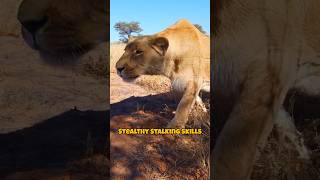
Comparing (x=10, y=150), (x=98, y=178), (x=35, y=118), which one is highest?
(x=35, y=118)

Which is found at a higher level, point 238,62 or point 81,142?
point 238,62

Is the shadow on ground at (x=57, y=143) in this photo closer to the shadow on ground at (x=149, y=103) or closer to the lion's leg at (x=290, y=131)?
the shadow on ground at (x=149, y=103)

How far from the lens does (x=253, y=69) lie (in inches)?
214

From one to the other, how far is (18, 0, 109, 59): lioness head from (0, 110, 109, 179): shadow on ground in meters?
0.77

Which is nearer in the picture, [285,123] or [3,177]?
[3,177]

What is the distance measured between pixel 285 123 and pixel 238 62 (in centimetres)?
95

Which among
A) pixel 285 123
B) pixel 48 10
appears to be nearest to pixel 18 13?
pixel 48 10

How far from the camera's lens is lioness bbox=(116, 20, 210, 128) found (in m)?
5.47

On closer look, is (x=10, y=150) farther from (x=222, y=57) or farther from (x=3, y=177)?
(x=222, y=57)

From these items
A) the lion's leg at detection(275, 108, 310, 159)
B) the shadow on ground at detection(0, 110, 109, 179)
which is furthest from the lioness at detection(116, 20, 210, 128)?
the lion's leg at detection(275, 108, 310, 159)

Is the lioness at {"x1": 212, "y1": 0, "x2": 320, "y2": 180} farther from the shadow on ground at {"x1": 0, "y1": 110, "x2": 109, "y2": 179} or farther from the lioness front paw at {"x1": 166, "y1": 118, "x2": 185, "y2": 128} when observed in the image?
the shadow on ground at {"x1": 0, "y1": 110, "x2": 109, "y2": 179}

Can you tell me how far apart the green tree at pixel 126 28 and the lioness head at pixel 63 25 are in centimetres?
14

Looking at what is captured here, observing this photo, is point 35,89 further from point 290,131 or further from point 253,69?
point 290,131

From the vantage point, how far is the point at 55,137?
5.25 m
